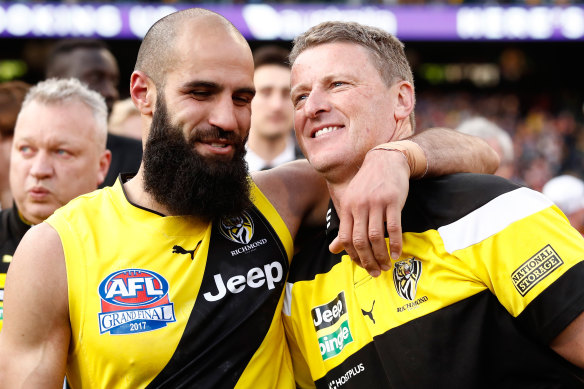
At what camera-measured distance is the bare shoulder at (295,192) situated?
270 centimetres

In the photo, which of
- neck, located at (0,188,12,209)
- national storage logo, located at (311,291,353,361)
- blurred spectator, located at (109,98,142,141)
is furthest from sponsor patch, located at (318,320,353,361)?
blurred spectator, located at (109,98,142,141)

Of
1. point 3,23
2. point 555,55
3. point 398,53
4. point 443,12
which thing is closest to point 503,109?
point 555,55

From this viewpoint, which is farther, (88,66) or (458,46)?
(458,46)

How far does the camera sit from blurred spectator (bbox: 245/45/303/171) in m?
5.44

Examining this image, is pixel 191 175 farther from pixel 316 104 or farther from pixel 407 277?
pixel 407 277

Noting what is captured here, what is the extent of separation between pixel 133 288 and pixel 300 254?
0.69 meters

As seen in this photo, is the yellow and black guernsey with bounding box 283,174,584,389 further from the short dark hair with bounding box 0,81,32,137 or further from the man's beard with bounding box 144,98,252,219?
the short dark hair with bounding box 0,81,32,137

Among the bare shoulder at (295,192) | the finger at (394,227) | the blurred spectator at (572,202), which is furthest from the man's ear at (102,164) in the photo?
the blurred spectator at (572,202)

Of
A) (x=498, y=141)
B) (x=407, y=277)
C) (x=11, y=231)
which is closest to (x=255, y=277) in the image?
(x=407, y=277)

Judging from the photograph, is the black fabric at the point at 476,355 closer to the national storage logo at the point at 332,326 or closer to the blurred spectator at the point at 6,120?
the national storage logo at the point at 332,326

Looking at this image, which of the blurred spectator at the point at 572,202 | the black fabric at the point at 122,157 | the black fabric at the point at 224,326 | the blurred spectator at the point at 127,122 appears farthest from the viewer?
the blurred spectator at the point at 127,122

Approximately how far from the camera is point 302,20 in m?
14.8

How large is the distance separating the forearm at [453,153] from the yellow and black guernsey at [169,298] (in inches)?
25.3

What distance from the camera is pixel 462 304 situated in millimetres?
2107
